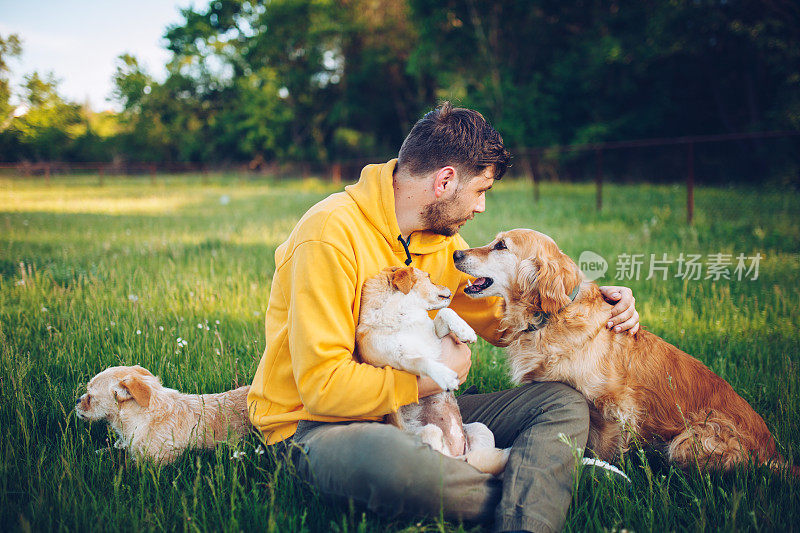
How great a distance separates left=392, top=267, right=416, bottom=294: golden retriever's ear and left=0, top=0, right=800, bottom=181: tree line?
4.19ft

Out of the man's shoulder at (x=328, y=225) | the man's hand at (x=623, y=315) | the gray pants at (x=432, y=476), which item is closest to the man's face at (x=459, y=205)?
the man's shoulder at (x=328, y=225)

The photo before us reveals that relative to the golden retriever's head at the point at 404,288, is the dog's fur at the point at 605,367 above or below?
below

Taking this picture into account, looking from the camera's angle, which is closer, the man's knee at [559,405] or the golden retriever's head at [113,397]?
the man's knee at [559,405]

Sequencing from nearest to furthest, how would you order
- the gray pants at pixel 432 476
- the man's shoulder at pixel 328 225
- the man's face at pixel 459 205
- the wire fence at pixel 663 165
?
the gray pants at pixel 432 476
the man's shoulder at pixel 328 225
the man's face at pixel 459 205
the wire fence at pixel 663 165

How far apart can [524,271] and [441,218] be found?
0.74m

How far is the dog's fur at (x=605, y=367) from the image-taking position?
252 centimetres

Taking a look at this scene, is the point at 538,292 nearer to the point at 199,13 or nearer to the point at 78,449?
the point at 78,449

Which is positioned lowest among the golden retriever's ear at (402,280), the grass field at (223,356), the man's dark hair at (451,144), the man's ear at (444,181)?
the grass field at (223,356)

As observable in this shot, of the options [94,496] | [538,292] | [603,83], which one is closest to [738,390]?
[538,292]

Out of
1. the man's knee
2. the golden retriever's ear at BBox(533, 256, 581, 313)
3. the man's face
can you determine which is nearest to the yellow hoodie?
the man's face

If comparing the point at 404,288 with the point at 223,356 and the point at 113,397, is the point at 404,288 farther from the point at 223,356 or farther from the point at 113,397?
the point at 223,356

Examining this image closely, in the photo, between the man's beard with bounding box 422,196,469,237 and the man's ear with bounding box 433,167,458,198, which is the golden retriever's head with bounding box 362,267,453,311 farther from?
the man's ear with bounding box 433,167,458,198

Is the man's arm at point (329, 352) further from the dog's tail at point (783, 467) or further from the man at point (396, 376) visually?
the dog's tail at point (783, 467)

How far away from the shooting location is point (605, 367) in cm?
278
